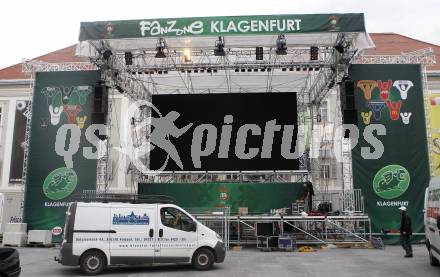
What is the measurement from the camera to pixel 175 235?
1173cm

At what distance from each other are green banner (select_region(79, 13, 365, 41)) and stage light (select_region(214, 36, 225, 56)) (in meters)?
0.48

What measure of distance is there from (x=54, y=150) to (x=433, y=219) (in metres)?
16.0

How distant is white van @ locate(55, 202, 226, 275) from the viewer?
36.8ft

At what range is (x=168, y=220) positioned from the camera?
11836 mm

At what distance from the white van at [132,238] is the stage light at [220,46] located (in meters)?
7.81

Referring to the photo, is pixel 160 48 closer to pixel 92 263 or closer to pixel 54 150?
pixel 54 150

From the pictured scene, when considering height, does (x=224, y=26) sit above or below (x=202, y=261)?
above

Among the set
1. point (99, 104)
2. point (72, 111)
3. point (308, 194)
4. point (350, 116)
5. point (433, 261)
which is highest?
point (72, 111)

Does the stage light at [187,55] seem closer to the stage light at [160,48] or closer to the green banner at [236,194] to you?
the stage light at [160,48]

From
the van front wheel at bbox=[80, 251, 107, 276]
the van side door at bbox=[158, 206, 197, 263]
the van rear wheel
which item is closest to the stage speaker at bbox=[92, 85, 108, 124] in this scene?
the van side door at bbox=[158, 206, 197, 263]

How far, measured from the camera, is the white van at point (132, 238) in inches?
441

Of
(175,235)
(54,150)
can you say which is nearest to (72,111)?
(54,150)

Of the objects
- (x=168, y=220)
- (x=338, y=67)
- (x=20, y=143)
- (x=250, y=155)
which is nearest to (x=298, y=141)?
(x=250, y=155)

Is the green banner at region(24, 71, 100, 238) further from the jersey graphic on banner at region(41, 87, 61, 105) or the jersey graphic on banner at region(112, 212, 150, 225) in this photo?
the jersey graphic on banner at region(112, 212, 150, 225)
